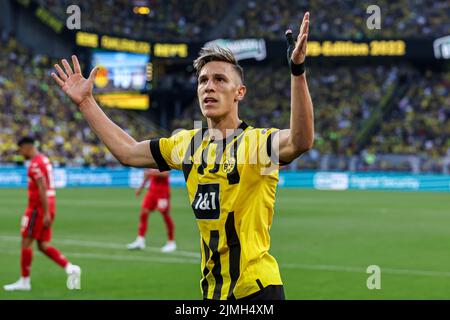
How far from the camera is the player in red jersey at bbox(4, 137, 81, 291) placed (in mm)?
11570

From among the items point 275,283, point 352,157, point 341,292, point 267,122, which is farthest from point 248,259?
point 267,122

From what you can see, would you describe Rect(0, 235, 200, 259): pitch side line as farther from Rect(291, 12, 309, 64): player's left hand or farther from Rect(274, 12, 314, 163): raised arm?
Rect(291, 12, 309, 64): player's left hand

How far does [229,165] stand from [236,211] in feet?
0.85

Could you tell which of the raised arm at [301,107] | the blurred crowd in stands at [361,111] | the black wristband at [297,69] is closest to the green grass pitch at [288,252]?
the raised arm at [301,107]

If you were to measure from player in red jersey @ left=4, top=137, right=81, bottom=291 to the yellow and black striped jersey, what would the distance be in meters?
7.41

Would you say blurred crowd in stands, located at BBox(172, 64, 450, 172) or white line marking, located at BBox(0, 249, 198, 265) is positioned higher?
blurred crowd in stands, located at BBox(172, 64, 450, 172)

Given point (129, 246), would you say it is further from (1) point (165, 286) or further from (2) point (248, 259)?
(2) point (248, 259)

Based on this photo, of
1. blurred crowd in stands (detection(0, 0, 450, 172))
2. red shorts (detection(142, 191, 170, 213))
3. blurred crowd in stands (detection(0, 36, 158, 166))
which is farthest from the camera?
blurred crowd in stands (detection(0, 0, 450, 172))

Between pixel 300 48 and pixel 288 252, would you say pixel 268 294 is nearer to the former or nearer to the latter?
pixel 300 48

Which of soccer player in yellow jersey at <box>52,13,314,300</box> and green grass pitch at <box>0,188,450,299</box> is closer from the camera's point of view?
soccer player in yellow jersey at <box>52,13,314,300</box>

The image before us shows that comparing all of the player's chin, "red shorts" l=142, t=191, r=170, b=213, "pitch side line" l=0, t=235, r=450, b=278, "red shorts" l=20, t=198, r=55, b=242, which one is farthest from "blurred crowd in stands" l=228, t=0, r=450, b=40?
the player's chin

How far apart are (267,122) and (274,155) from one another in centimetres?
4824

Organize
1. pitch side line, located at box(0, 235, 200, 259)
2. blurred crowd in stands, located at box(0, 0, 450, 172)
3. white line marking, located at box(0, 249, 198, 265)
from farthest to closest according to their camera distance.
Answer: blurred crowd in stands, located at box(0, 0, 450, 172) → pitch side line, located at box(0, 235, 200, 259) → white line marking, located at box(0, 249, 198, 265)

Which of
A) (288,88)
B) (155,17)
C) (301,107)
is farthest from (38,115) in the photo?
(301,107)
